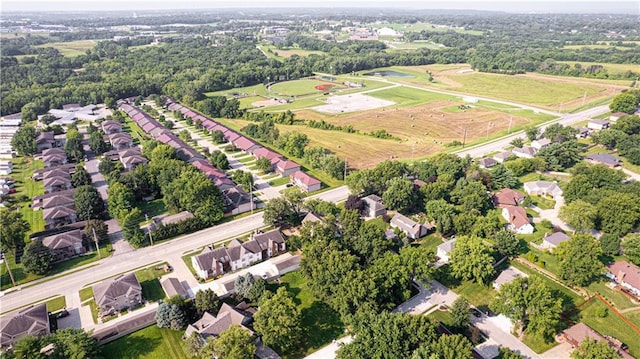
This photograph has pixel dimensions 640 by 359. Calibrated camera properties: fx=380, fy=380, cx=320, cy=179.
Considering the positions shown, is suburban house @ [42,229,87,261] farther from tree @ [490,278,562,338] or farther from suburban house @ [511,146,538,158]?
suburban house @ [511,146,538,158]

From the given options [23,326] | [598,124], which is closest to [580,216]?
[598,124]

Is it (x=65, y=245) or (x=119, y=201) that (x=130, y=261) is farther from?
(x=119, y=201)

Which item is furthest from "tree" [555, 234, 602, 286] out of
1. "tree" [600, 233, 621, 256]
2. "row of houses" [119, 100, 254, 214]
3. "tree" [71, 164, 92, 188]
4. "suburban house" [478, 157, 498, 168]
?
"tree" [71, 164, 92, 188]

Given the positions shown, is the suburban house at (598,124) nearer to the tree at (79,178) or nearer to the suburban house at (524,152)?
the suburban house at (524,152)

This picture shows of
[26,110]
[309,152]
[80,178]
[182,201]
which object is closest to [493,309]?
[182,201]

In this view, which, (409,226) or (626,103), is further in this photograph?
(626,103)

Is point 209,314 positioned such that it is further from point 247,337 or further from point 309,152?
point 309,152
